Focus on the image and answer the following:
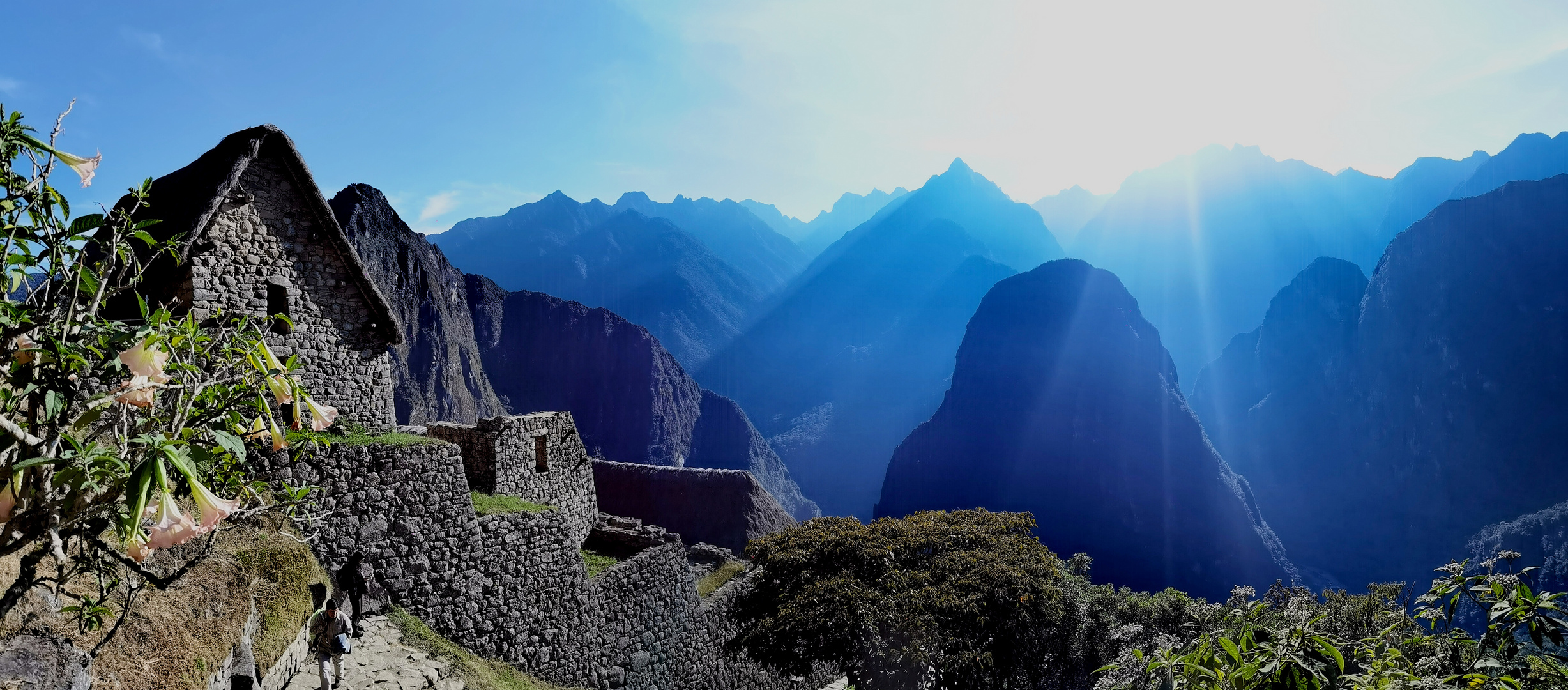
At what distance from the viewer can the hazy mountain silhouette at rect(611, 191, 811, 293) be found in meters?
148

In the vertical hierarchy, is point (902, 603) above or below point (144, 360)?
below

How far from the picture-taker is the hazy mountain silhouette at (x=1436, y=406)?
65125 mm

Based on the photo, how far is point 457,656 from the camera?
9.88 m

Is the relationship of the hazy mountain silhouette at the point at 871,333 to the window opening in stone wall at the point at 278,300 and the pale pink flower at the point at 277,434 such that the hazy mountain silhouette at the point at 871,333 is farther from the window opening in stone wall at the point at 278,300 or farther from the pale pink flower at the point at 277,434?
the pale pink flower at the point at 277,434

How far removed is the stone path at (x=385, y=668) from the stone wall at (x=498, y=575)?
73 centimetres

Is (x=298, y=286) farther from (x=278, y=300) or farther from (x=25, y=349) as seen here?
(x=25, y=349)

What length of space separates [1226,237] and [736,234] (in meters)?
109

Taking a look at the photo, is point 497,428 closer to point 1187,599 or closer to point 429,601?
point 429,601

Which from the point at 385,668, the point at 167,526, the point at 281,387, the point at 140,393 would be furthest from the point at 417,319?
the point at 167,526

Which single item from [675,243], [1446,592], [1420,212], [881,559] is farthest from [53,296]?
[1420,212]

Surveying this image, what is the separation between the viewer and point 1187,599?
16.6m

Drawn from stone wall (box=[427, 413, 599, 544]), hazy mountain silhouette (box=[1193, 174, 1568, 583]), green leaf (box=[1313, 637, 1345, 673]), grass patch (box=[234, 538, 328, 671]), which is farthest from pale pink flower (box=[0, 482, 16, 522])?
hazy mountain silhouette (box=[1193, 174, 1568, 583])

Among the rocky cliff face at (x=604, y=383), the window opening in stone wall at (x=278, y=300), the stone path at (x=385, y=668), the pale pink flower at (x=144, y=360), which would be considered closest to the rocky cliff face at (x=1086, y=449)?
the rocky cliff face at (x=604, y=383)

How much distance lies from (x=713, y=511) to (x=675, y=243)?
10335cm
